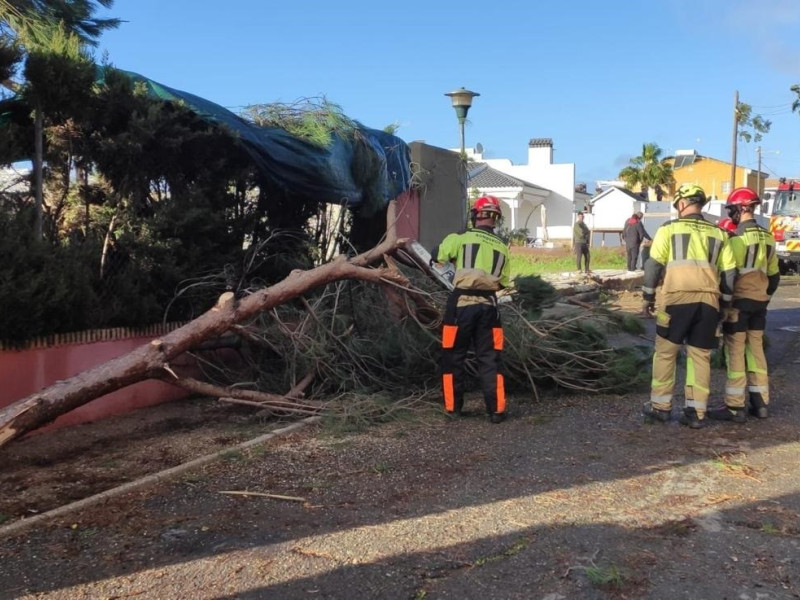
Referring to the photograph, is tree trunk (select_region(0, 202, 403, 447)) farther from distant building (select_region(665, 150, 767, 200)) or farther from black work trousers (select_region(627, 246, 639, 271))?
distant building (select_region(665, 150, 767, 200))

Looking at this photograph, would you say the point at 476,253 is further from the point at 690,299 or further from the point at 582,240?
the point at 582,240

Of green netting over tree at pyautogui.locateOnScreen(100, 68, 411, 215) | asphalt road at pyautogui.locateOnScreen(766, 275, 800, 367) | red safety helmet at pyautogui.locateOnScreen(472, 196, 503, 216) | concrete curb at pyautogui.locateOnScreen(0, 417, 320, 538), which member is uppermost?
green netting over tree at pyautogui.locateOnScreen(100, 68, 411, 215)

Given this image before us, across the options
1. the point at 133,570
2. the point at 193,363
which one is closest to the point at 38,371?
the point at 193,363

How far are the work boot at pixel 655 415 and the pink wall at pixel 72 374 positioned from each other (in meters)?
4.23

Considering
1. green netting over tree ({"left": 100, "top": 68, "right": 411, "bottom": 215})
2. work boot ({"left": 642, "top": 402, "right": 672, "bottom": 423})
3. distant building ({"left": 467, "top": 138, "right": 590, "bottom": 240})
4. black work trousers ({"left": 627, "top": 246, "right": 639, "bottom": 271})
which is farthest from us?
distant building ({"left": 467, "top": 138, "right": 590, "bottom": 240})

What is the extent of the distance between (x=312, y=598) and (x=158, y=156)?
4.82 m

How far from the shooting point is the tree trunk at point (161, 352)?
4844 millimetres

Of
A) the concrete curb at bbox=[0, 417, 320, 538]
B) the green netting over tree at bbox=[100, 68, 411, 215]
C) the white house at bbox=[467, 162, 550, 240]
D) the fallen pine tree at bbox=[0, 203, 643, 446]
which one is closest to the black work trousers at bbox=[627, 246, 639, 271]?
the green netting over tree at bbox=[100, 68, 411, 215]

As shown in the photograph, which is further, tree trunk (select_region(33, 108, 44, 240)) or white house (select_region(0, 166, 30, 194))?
white house (select_region(0, 166, 30, 194))

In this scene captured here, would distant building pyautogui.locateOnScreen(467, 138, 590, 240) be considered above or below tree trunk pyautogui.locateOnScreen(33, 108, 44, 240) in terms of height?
above

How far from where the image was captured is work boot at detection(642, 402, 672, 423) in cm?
604

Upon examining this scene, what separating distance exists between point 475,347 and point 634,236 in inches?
557

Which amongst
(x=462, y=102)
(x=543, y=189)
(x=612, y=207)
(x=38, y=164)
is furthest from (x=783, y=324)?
(x=612, y=207)

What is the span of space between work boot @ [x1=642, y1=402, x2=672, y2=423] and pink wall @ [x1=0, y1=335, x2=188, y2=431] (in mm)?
4234
